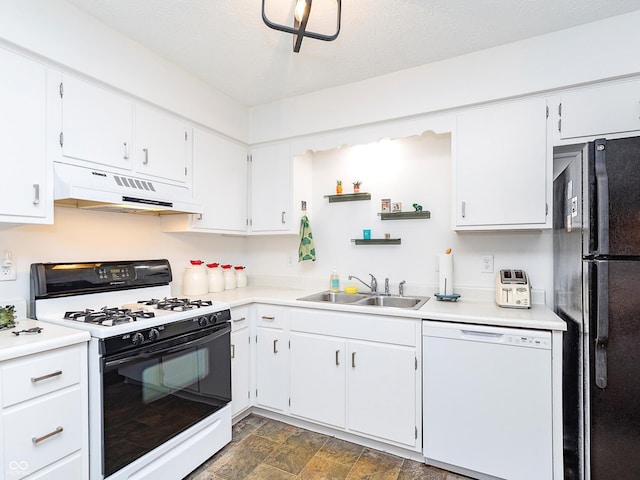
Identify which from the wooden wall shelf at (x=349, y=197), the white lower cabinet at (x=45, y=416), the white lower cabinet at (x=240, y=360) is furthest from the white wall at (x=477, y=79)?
the white lower cabinet at (x=45, y=416)

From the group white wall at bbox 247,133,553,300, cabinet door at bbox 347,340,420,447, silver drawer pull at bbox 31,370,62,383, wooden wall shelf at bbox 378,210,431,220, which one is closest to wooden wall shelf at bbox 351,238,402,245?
white wall at bbox 247,133,553,300

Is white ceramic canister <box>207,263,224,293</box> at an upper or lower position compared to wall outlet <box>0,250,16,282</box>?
lower

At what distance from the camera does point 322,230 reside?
3.08 meters

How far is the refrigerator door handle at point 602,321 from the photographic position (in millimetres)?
1461

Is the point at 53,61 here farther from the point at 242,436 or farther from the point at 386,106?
the point at 242,436

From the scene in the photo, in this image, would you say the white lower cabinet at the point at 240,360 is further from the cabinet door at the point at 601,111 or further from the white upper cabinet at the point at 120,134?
the cabinet door at the point at 601,111

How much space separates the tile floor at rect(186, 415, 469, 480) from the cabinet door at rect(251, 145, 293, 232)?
1569 millimetres

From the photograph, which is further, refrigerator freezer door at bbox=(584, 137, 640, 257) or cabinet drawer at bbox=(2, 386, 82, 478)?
refrigerator freezer door at bbox=(584, 137, 640, 257)

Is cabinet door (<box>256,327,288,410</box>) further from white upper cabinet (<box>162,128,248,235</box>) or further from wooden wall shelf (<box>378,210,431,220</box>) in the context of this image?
wooden wall shelf (<box>378,210,431,220</box>)

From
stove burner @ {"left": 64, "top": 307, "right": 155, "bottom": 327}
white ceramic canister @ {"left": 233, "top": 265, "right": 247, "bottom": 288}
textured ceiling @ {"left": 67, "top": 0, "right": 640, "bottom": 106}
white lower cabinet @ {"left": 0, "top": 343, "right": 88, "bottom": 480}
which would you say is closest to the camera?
white lower cabinet @ {"left": 0, "top": 343, "right": 88, "bottom": 480}

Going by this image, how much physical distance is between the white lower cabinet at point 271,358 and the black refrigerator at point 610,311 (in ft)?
5.60

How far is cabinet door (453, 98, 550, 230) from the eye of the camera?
203 cm

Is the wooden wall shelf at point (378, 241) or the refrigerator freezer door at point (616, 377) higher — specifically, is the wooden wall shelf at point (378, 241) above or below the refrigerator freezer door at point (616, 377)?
above

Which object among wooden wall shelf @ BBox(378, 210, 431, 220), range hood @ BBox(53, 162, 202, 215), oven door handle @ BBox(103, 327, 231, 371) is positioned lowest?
oven door handle @ BBox(103, 327, 231, 371)
